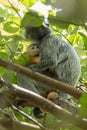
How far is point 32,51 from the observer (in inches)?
128

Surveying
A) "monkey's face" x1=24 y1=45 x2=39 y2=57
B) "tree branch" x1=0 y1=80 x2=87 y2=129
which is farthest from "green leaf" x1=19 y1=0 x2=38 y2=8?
"monkey's face" x1=24 y1=45 x2=39 y2=57

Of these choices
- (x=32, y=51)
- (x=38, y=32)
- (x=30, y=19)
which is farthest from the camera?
(x=38, y=32)

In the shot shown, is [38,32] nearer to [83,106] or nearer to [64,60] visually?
[64,60]

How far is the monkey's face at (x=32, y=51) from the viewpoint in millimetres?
3100

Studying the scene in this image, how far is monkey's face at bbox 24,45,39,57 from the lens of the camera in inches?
122

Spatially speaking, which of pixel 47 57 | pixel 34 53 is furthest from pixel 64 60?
pixel 34 53

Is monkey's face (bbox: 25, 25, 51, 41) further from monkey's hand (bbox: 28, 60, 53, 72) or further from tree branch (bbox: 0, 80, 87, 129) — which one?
tree branch (bbox: 0, 80, 87, 129)

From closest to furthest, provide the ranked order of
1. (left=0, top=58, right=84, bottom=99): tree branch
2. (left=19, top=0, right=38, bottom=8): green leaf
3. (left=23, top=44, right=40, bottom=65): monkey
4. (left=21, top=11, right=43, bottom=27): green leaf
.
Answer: (left=21, top=11, right=43, bottom=27): green leaf < (left=0, top=58, right=84, bottom=99): tree branch < (left=19, top=0, right=38, bottom=8): green leaf < (left=23, top=44, right=40, bottom=65): monkey

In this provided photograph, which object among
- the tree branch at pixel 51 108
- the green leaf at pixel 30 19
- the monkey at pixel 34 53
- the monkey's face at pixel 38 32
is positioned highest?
the green leaf at pixel 30 19

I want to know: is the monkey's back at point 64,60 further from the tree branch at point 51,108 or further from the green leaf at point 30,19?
the green leaf at point 30,19

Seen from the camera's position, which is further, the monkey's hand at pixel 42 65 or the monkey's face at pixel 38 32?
the monkey's face at pixel 38 32

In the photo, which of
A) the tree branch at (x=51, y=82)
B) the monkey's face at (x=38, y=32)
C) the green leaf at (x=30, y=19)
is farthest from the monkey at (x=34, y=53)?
the green leaf at (x=30, y=19)

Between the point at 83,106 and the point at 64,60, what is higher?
the point at 83,106

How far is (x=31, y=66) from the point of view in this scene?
129 inches
